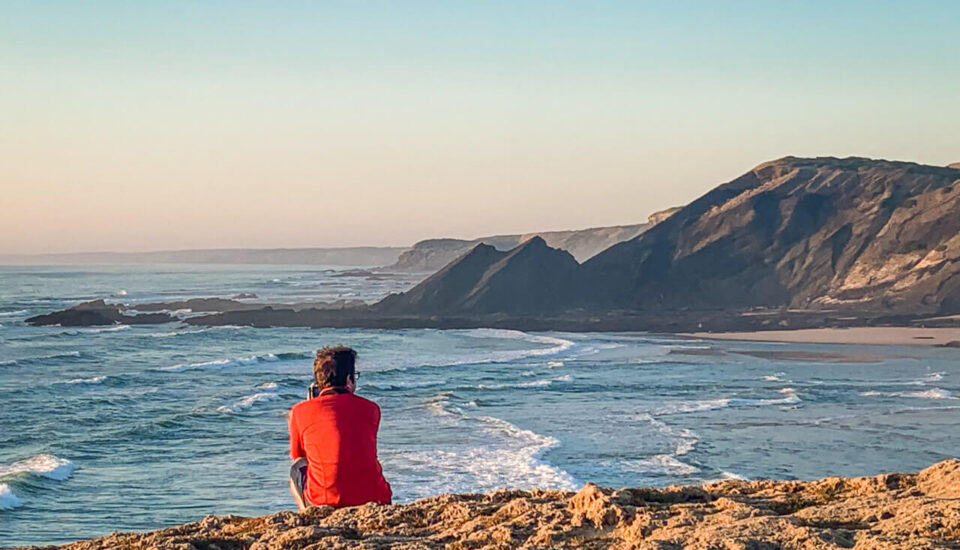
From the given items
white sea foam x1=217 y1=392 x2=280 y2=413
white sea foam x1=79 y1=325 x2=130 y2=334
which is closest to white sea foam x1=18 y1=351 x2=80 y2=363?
white sea foam x1=79 y1=325 x2=130 y2=334

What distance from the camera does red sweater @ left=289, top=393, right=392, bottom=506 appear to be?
534cm

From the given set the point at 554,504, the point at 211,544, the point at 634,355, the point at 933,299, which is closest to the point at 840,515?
the point at 554,504

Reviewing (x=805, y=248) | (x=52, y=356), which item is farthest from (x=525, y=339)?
(x=805, y=248)

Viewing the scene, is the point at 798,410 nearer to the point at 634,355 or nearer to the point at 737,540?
the point at 634,355

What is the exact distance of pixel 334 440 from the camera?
534 cm

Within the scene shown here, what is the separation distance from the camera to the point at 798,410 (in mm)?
22438

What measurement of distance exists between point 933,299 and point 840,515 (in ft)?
158

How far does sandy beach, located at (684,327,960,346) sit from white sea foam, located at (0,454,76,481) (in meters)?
30.5

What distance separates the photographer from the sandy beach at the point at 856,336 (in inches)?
1582

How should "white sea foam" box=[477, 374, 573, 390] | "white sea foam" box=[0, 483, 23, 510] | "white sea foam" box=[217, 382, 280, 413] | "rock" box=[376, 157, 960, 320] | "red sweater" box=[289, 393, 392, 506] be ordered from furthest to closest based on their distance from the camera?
"rock" box=[376, 157, 960, 320], "white sea foam" box=[477, 374, 573, 390], "white sea foam" box=[217, 382, 280, 413], "white sea foam" box=[0, 483, 23, 510], "red sweater" box=[289, 393, 392, 506]

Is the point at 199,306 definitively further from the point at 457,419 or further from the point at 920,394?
the point at 920,394

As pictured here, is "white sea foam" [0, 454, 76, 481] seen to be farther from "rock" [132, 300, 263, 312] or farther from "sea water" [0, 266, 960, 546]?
"rock" [132, 300, 263, 312]

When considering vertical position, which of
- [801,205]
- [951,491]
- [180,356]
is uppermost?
[801,205]

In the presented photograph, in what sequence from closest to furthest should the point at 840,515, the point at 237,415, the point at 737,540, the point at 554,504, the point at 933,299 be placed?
the point at 737,540, the point at 840,515, the point at 554,504, the point at 237,415, the point at 933,299
